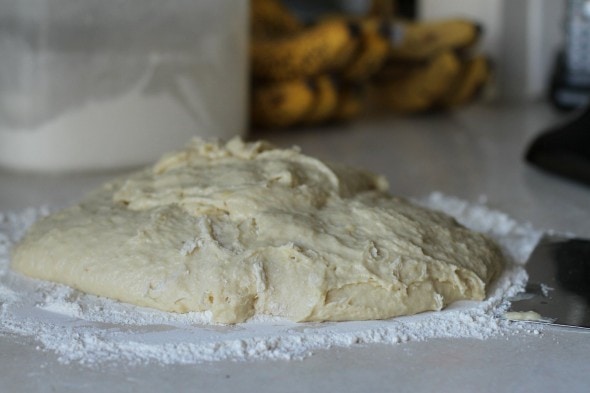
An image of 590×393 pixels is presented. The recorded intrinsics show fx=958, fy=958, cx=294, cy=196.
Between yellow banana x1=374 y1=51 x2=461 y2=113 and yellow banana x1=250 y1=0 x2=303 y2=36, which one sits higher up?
yellow banana x1=250 y1=0 x2=303 y2=36

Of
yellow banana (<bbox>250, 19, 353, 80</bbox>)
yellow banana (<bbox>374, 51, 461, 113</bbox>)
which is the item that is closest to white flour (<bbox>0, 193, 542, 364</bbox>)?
yellow banana (<bbox>250, 19, 353, 80</bbox>)

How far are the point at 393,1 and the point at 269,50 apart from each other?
853 mm

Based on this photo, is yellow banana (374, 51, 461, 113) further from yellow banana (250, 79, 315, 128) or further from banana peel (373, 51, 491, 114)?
yellow banana (250, 79, 315, 128)

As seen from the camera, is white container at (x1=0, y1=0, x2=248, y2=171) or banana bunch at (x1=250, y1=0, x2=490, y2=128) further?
banana bunch at (x1=250, y1=0, x2=490, y2=128)

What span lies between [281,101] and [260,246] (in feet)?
3.23

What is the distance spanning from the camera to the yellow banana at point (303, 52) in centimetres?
194

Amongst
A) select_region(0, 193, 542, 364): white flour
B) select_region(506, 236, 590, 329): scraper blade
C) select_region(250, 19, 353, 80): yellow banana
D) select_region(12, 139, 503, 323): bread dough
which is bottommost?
select_region(0, 193, 542, 364): white flour

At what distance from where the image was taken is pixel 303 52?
6.44 ft

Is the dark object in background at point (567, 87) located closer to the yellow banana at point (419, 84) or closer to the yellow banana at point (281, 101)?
the yellow banana at point (419, 84)

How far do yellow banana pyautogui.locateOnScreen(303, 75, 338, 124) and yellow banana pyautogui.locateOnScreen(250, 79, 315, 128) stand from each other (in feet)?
Result: 0.06

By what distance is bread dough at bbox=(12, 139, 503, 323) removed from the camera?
1.02 meters

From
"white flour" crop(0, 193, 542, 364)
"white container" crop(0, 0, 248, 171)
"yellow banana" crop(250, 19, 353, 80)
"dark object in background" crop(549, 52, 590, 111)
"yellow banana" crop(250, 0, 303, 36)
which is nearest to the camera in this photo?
"white flour" crop(0, 193, 542, 364)

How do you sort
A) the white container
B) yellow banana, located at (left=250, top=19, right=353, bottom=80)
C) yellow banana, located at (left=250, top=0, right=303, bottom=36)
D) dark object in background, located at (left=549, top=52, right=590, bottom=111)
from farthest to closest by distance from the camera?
dark object in background, located at (left=549, top=52, right=590, bottom=111)
yellow banana, located at (left=250, top=0, right=303, bottom=36)
yellow banana, located at (left=250, top=19, right=353, bottom=80)
the white container

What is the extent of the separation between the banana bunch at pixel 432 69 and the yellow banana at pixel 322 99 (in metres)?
0.23
